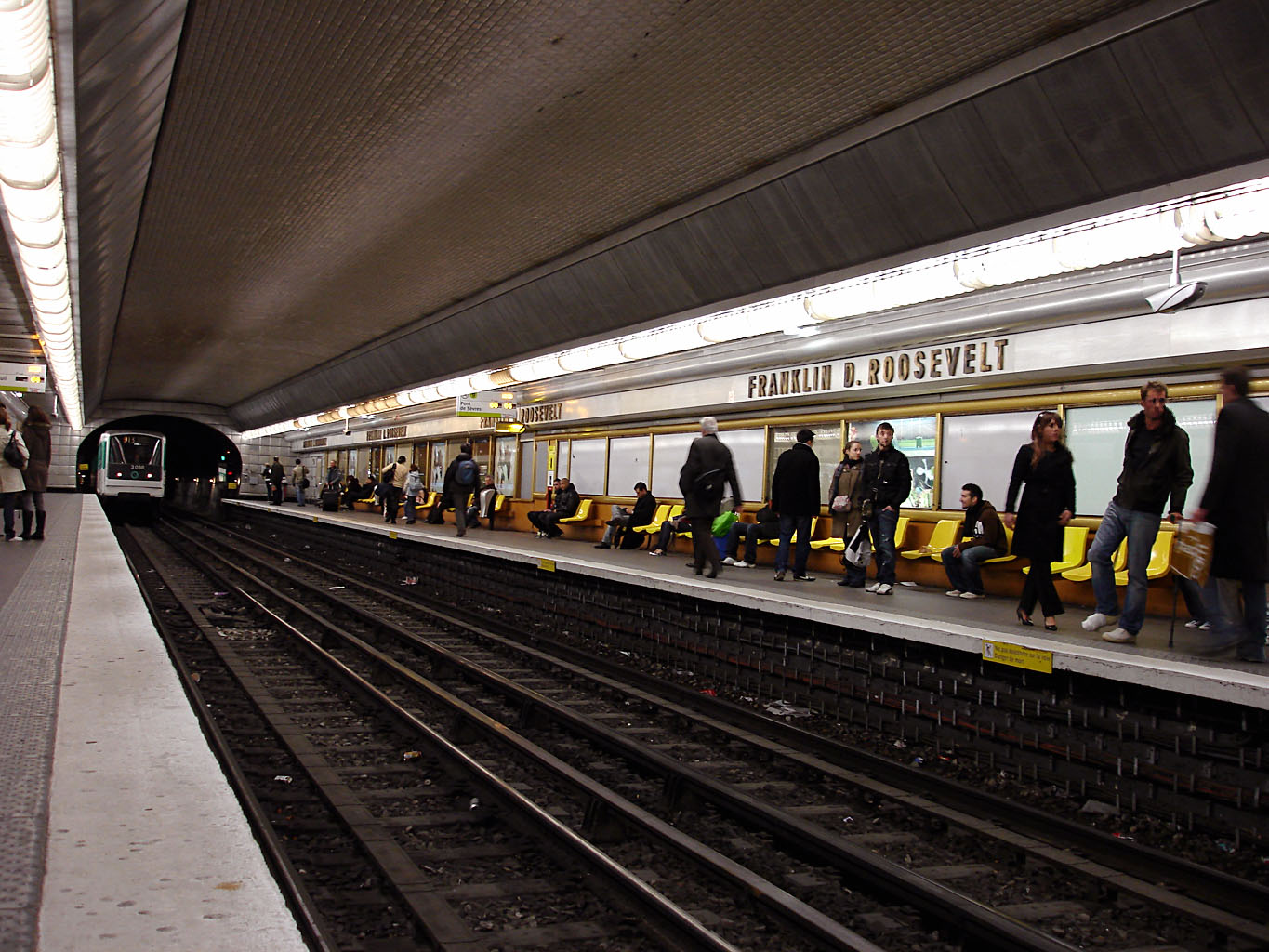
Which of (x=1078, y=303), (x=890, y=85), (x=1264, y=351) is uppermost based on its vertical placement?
(x=890, y=85)

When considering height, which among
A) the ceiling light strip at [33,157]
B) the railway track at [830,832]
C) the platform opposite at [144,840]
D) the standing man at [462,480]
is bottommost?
the railway track at [830,832]

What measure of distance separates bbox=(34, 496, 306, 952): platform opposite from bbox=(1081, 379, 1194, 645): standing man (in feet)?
16.4

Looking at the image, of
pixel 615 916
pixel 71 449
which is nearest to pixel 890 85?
pixel 615 916

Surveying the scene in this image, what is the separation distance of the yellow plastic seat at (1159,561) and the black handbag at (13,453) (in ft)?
36.4

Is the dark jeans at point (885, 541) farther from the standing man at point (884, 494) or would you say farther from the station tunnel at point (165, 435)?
the station tunnel at point (165, 435)

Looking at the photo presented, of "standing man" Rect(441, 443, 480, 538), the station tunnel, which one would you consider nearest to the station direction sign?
"standing man" Rect(441, 443, 480, 538)

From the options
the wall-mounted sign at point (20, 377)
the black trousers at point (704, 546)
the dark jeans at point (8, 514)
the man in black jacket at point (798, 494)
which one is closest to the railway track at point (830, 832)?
the black trousers at point (704, 546)

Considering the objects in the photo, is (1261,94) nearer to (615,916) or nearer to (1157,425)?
(1157,425)

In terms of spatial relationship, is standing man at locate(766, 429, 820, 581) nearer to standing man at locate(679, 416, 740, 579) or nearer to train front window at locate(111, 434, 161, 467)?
standing man at locate(679, 416, 740, 579)

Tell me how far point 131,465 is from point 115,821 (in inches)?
1205

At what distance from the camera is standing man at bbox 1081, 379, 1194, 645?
543 cm

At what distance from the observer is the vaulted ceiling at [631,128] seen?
530 centimetres

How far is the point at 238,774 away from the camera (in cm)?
446

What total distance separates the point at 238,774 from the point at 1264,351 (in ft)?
24.4
